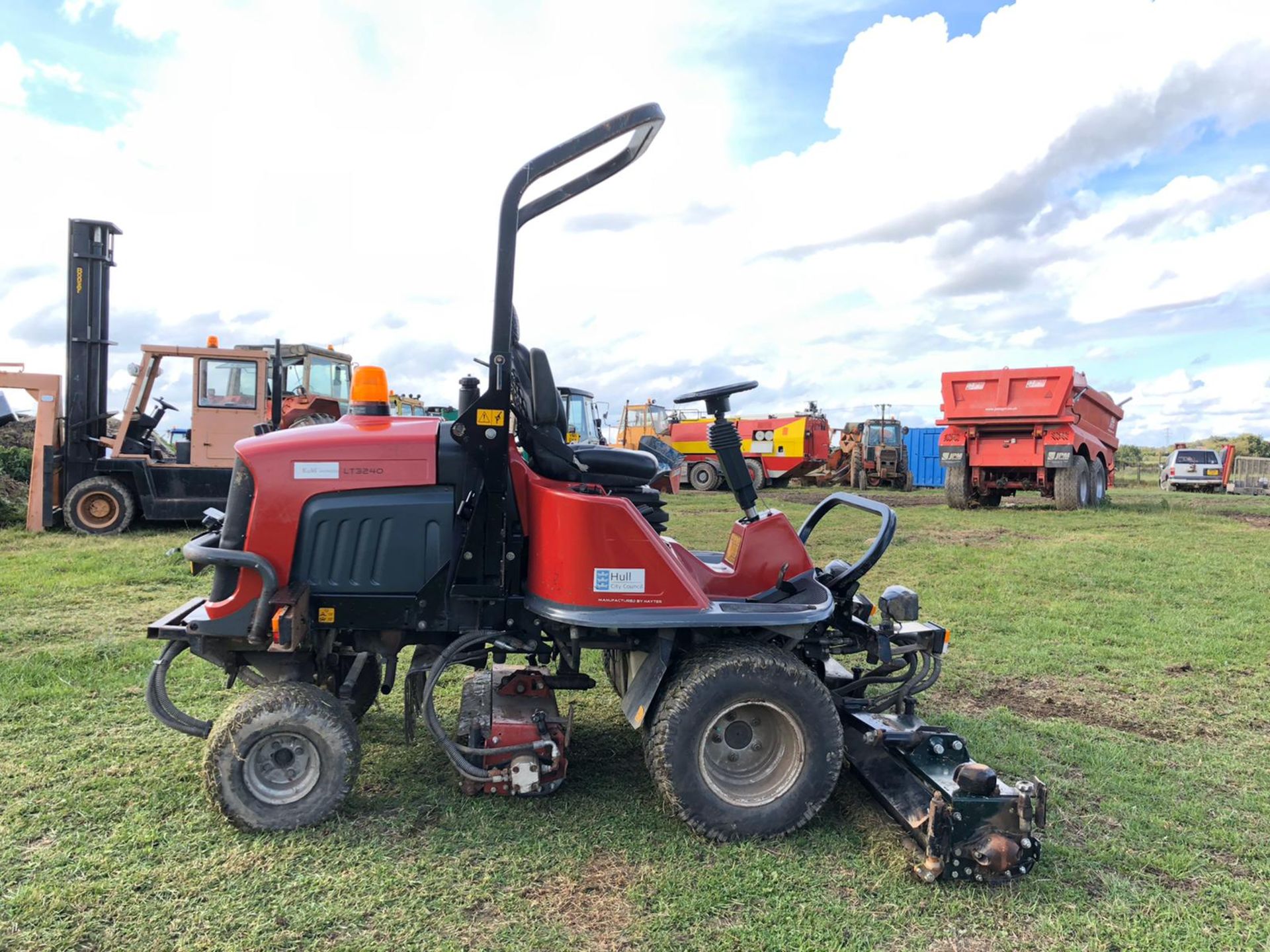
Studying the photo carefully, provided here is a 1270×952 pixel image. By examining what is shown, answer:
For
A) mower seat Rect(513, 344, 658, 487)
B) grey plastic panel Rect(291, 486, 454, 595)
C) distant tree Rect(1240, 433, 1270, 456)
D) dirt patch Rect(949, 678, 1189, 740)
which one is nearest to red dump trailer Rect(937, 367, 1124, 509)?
dirt patch Rect(949, 678, 1189, 740)

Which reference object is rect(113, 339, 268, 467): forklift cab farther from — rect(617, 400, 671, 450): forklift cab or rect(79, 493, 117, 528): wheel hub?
rect(617, 400, 671, 450): forklift cab

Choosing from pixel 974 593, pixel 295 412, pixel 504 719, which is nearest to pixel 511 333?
pixel 504 719

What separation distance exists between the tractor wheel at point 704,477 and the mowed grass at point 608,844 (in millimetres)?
16793

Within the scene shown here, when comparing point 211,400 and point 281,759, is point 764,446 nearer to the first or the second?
point 211,400

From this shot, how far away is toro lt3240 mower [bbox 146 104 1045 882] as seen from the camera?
3.36m

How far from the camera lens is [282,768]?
11.3 feet

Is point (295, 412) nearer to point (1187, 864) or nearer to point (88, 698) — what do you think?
point (88, 698)

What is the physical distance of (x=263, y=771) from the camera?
339 cm

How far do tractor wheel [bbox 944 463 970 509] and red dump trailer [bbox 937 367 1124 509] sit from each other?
1cm

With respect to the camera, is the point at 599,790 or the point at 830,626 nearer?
the point at 599,790

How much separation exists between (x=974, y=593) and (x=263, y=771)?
6.51 meters

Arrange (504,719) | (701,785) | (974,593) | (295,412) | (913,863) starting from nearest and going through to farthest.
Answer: (913,863) < (701,785) < (504,719) < (974,593) < (295,412)

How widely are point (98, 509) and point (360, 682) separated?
30.9 ft

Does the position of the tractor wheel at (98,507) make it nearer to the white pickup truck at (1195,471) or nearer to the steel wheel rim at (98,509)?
the steel wheel rim at (98,509)
